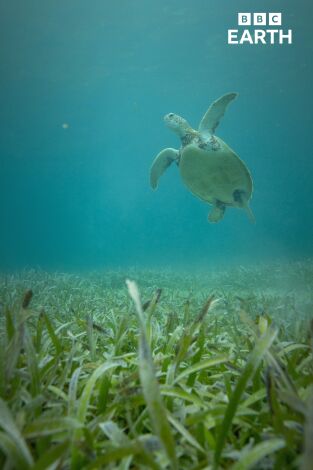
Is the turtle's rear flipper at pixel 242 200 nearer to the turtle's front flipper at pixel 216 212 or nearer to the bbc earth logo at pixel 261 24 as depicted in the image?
the turtle's front flipper at pixel 216 212

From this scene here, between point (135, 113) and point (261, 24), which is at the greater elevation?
point (135, 113)

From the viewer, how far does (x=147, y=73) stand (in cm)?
2950

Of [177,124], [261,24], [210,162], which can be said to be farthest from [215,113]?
[261,24]

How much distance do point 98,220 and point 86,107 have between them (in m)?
41.1

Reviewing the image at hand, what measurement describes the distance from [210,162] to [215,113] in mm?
967

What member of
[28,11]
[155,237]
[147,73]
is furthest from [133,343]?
[155,237]

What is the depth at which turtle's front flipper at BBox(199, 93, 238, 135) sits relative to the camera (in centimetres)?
545

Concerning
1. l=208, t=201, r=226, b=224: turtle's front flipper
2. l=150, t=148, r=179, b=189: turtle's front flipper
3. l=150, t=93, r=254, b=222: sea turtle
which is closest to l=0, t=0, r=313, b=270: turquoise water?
l=150, t=148, r=179, b=189: turtle's front flipper

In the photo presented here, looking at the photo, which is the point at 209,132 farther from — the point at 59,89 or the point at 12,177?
the point at 12,177

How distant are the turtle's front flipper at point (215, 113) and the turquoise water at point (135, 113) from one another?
9.99 metres

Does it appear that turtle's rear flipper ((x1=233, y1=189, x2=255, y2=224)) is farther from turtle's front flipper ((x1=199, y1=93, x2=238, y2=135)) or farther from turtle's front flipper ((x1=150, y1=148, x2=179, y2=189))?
turtle's front flipper ((x1=150, y1=148, x2=179, y2=189))

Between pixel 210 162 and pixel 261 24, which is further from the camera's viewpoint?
pixel 261 24

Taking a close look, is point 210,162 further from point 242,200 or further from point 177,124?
point 242,200

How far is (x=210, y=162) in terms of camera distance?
5.43 meters
